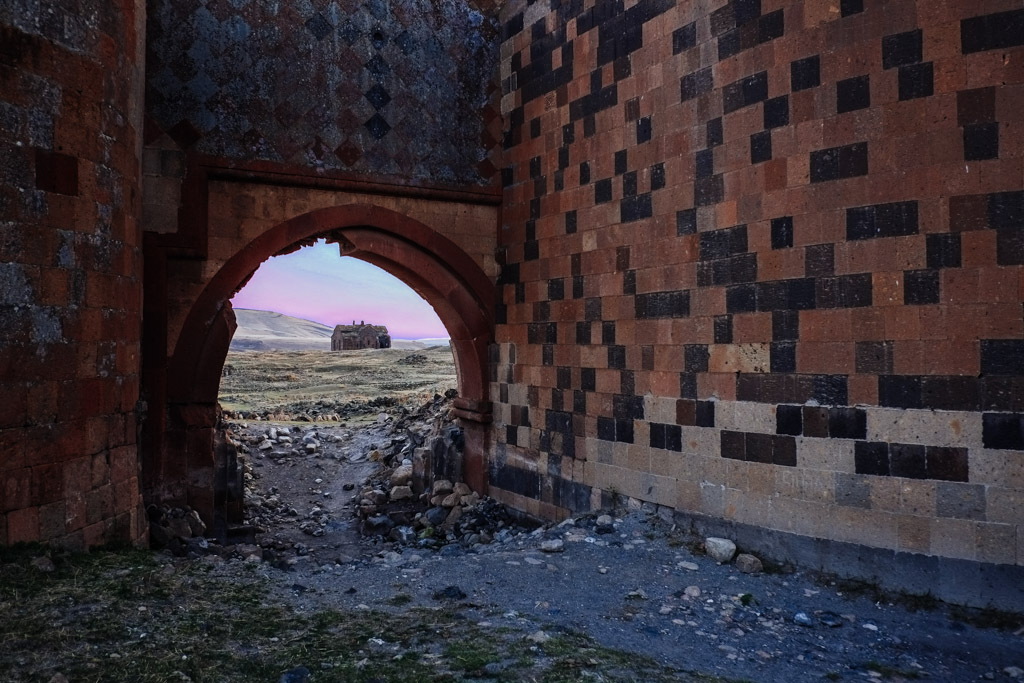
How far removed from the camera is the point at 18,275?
431 cm

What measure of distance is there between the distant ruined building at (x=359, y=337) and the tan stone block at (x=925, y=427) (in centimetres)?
2789

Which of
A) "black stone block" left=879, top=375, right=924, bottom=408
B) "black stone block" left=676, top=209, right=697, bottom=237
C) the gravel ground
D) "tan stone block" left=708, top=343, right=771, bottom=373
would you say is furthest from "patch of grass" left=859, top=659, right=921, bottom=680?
"black stone block" left=676, top=209, right=697, bottom=237

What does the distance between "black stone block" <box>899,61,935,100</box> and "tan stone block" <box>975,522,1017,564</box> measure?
2687 mm

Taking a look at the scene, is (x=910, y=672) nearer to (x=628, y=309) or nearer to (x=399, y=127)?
(x=628, y=309)

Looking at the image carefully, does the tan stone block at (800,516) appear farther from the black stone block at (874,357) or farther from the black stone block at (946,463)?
the black stone block at (874,357)

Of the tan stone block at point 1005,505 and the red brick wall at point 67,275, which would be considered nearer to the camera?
the tan stone block at point 1005,505

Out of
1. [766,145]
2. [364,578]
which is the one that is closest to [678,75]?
[766,145]

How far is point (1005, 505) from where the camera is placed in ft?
13.8

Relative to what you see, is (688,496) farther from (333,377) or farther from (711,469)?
(333,377)

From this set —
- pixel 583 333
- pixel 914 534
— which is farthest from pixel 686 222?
pixel 914 534

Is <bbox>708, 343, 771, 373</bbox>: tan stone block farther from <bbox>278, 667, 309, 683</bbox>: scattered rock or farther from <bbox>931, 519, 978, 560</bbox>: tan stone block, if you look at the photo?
<bbox>278, 667, 309, 683</bbox>: scattered rock

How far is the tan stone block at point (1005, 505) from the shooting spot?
165 inches

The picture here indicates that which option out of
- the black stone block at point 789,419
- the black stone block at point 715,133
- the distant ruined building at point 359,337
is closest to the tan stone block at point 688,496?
the black stone block at point 789,419

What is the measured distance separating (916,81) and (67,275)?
18.3 ft
